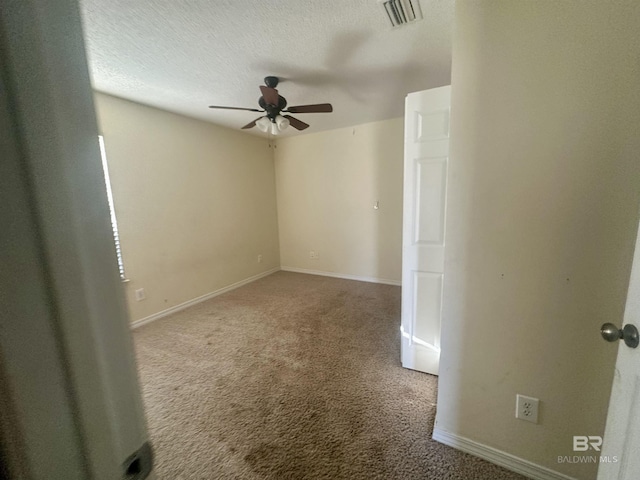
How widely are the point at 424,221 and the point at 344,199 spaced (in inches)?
94.2

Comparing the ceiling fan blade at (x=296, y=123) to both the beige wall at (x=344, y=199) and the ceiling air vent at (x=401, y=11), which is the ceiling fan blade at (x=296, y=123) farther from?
the beige wall at (x=344, y=199)

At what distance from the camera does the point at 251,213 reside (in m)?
4.11

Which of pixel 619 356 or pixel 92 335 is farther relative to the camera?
pixel 619 356

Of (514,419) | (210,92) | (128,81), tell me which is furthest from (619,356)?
(128,81)

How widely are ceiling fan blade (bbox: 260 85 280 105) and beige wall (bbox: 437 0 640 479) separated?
1.39m

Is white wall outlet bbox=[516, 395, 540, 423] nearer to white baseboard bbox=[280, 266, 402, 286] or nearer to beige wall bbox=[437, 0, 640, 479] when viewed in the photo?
beige wall bbox=[437, 0, 640, 479]

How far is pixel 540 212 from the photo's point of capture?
1006mm

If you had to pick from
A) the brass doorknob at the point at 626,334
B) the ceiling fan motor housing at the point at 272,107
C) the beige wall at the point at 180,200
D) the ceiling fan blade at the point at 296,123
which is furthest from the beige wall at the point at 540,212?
the beige wall at the point at 180,200

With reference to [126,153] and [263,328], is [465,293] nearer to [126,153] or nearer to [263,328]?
[263,328]

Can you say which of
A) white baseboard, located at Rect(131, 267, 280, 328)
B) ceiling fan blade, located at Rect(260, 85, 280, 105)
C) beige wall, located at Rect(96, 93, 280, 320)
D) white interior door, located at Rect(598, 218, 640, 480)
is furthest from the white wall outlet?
beige wall, located at Rect(96, 93, 280, 320)

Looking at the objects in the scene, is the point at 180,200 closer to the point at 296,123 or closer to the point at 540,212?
the point at 296,123

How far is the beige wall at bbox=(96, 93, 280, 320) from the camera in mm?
2588

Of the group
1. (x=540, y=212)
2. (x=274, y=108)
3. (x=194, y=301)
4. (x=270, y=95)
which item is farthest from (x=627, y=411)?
(x=194, y=301)

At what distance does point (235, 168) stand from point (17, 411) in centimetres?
389
